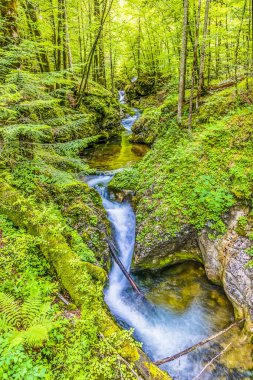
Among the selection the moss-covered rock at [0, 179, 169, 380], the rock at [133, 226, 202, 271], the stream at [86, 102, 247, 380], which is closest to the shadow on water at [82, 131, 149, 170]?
the stream at [86, 102, 247, 380]

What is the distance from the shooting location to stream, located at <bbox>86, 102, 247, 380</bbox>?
181 inches

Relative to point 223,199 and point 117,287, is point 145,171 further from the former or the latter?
point 117,287

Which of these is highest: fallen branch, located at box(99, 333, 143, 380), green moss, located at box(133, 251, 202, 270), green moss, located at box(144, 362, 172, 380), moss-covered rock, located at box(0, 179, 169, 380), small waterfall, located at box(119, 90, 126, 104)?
small waterfall, located at box(119, 90, 126, 104)

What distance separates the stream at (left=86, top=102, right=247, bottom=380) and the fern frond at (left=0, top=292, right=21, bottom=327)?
2730 millimetres

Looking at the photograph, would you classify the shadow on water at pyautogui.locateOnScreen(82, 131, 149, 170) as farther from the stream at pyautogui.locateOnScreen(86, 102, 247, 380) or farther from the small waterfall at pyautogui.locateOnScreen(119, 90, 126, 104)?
the small waterfall at pyautogui.locateOnScreen(119, 90, 126, 104)

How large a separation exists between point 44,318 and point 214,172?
17.6 feet

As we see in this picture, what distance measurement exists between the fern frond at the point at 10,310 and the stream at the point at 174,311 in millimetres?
2730

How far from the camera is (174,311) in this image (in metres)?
Answer: 5.45

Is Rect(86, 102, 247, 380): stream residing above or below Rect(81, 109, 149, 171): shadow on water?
below

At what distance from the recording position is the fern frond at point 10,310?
10.3ft

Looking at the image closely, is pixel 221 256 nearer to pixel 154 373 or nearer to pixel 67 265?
pixel 154 373

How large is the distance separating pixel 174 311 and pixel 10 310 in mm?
3800

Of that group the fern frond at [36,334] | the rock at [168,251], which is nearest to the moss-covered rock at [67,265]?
the fern frond at [36,334]

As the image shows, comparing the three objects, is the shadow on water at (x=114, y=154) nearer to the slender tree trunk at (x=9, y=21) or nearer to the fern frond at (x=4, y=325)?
the slender tree trunk at (x=9, y=21)
